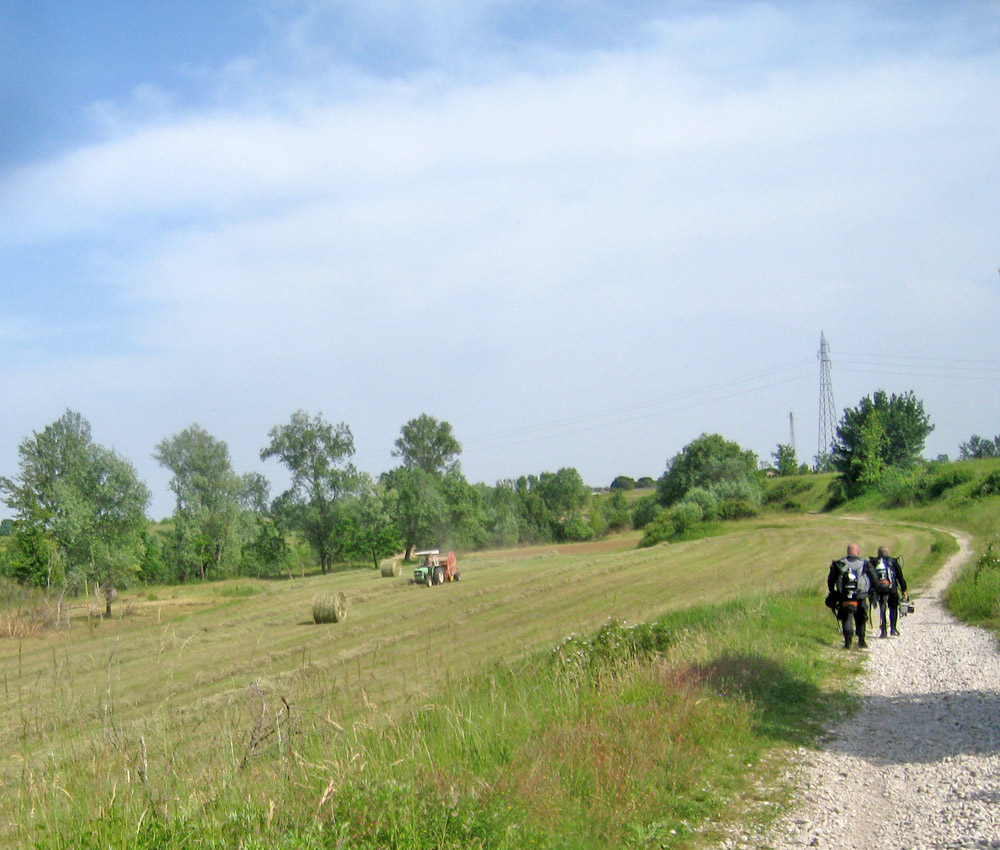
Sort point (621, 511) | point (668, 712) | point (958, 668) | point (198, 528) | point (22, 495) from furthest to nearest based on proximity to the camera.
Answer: point (621, 511), point (198, 528), point (22, 495), point (958, 668), point (668, 712)

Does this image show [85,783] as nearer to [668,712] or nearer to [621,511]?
[668,712]

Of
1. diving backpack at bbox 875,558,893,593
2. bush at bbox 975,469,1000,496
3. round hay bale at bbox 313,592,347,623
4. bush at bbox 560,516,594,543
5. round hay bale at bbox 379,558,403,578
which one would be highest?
bush at bbox 975,469,1000,496

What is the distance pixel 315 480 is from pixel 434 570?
29.3 m

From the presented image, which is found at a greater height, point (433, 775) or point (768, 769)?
point (433, 775)

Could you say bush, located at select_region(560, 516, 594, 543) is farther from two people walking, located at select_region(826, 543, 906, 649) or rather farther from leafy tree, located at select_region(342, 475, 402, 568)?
two people walking, located at select_region(826, 543, 906, 649)

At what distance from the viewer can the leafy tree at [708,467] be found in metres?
85.8

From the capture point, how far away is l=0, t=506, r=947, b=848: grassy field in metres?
5.90

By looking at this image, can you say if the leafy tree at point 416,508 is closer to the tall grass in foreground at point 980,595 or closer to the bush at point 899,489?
the bush at point 899,489

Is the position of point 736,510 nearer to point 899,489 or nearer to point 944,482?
point 899,489

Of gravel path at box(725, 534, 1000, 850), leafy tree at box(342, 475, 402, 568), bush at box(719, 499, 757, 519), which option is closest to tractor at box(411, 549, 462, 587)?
leafy tree at box(342, 475, 402, 568)

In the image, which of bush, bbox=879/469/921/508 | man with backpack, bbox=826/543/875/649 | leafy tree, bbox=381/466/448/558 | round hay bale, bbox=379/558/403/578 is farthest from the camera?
leafy tree, bbox=381/466/448/558

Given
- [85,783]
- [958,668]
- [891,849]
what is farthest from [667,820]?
[958,668]

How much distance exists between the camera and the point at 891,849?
20.0 feet

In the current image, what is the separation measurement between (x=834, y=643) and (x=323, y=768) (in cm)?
1177
